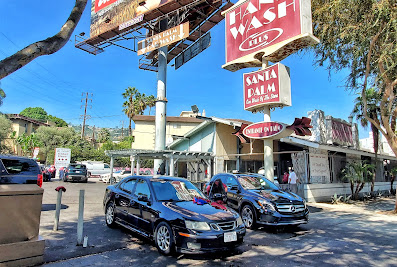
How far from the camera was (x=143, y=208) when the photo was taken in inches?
243

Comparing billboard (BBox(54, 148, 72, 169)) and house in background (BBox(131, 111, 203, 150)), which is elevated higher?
house in background (BBox(131, 111, 203, 150))

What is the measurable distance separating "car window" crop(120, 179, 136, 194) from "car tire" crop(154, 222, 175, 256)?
1.67 metres

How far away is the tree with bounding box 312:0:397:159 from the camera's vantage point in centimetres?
1002

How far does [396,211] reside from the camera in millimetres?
11992

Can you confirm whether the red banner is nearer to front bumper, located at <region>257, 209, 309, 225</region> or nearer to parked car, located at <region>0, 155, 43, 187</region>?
front bumper, located at <region>257, 209, 309, 225</region>

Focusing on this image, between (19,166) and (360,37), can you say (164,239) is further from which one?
(360,37)

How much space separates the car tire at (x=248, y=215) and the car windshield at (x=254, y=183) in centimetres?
72

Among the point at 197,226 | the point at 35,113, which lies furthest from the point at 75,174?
the point at 35,113

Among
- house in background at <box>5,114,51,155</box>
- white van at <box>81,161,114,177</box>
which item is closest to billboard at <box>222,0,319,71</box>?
white van at <box>81,161,114,177</box>

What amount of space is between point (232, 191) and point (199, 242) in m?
4.19

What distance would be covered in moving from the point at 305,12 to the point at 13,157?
11.5 meters

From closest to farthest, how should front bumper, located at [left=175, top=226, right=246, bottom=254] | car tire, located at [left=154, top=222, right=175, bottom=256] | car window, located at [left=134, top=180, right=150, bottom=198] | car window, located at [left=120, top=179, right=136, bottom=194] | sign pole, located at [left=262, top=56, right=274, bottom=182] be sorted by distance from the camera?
front bumper, located at [left=175, top=226, right=246, bottom=254]
car tire, located at [left=154, top=222, right=175, bottom=256]
car window, located at [left=134, top=180, right=150, bottom=198]
car window, located at [left=120, top=179, right=136, bottom=194]
sign pole, located at [left=262, top=56, right=274, bottom=182]

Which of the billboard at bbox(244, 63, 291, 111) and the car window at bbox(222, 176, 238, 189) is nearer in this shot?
the car window at bbox(222, 176, 238, 189)

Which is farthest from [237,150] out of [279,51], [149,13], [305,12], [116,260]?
[116,260]
